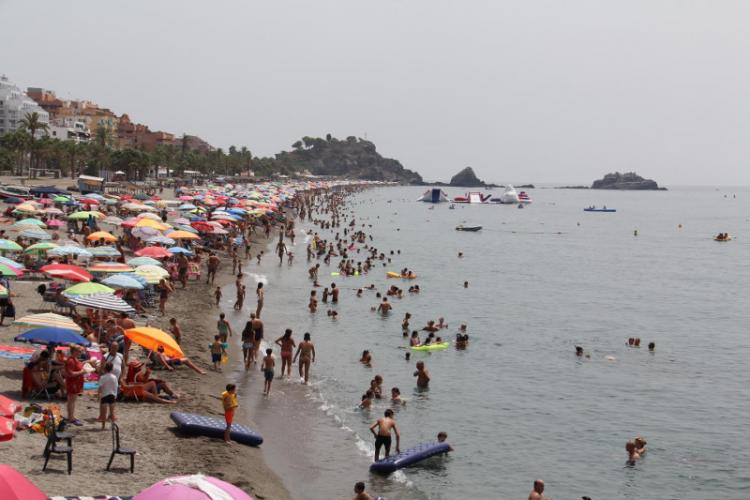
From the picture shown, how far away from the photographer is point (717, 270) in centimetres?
5791

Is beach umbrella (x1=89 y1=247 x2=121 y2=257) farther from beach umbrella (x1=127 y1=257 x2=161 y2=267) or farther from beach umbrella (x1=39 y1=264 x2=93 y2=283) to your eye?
beach umbrella (x1=39 y1=264 x2=93 y2=283)

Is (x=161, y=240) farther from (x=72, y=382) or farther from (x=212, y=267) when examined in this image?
(x=72, y=382)

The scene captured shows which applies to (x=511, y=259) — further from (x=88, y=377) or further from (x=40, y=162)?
(x=40, y=162)

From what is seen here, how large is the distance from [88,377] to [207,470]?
4032 millimetres

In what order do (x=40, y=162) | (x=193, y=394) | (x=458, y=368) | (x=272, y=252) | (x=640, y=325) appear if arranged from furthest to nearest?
(x=40, y=162), (x=272, y=252), (x=640, y=325), (x=458, y=368), (x=193, y=394)

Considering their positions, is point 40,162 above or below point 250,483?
above

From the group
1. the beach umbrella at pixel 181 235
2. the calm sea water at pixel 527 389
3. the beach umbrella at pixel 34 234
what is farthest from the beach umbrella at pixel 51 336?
the beach umbrella at pixel 181 235

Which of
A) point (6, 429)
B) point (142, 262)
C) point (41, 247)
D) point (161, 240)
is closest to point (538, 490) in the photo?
point (6, 429)

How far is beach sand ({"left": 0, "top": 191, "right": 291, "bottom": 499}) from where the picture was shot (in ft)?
32.9

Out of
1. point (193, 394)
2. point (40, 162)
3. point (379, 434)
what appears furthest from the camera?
point (40, 162)

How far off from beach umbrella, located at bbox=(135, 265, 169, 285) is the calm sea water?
3876mm

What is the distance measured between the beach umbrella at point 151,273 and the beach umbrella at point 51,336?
23.5 ft

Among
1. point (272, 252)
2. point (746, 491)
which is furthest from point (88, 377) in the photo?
point (272, 252)

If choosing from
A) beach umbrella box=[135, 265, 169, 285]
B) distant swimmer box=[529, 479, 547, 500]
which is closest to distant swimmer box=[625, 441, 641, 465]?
distant swimmer box=[529, 479, 547, 500]
